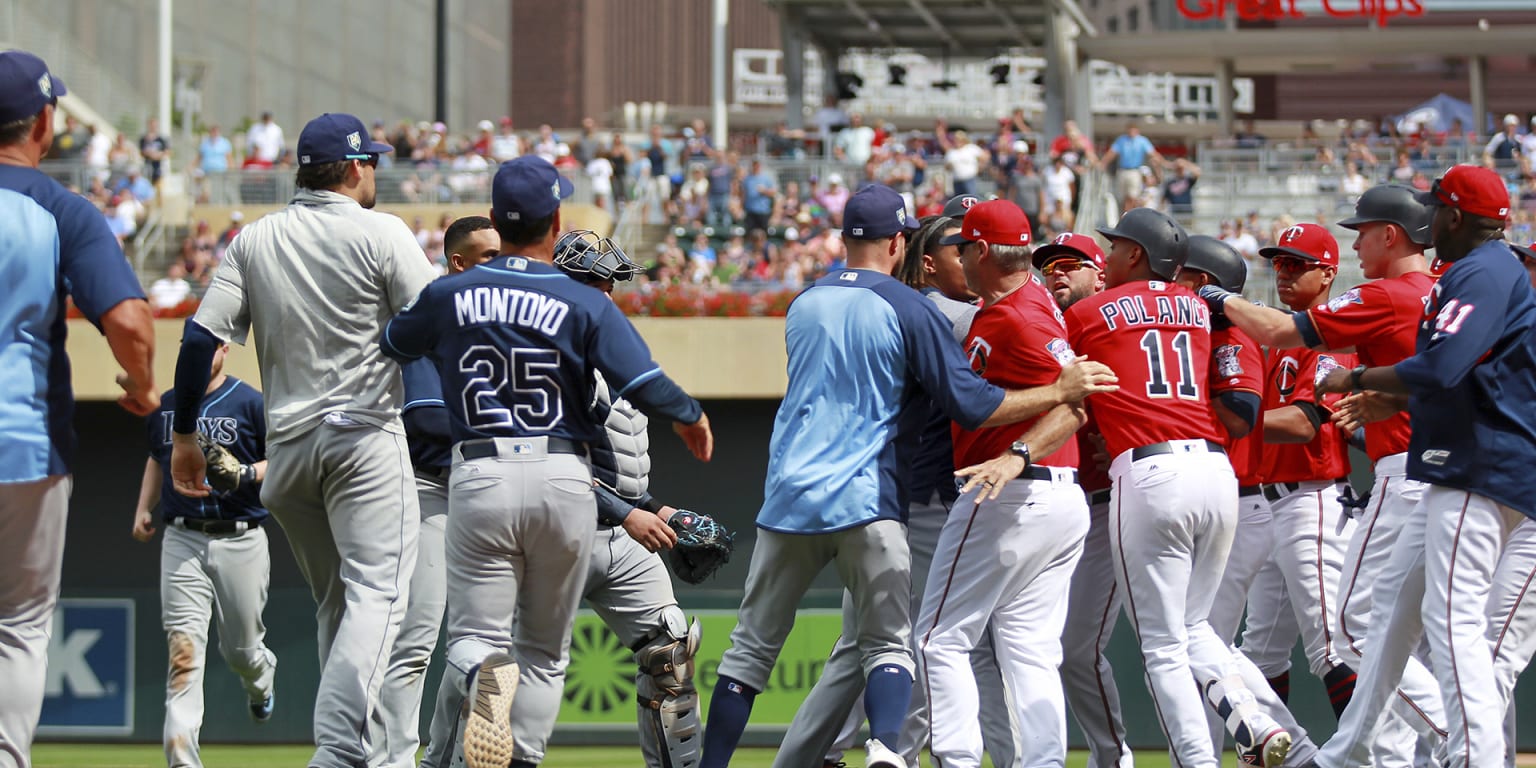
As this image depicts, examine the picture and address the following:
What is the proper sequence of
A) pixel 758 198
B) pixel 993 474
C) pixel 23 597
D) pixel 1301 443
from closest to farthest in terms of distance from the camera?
pixel 23 597 < pixel 993 474 < pixel 1301 443 < pixel 758 198

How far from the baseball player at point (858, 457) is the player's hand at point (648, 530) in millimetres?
338

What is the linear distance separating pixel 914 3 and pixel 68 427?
24697mm

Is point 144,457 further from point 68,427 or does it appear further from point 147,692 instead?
point 68,427

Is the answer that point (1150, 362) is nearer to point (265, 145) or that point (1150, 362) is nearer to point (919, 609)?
point (919, 609)

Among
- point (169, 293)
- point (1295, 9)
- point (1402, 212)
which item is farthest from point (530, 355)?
point (1295, 9)

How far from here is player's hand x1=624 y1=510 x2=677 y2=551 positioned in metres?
6.00

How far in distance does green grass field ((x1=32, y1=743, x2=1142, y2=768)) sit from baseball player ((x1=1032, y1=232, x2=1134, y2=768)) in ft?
7.98

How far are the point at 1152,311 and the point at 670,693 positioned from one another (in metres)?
2.32

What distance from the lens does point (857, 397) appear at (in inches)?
233

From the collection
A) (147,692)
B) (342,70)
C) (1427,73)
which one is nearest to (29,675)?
(147,692)

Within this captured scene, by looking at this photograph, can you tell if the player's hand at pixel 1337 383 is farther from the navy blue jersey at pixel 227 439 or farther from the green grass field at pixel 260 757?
the navy blue jersey at pixel 227 439

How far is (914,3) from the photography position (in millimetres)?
28281

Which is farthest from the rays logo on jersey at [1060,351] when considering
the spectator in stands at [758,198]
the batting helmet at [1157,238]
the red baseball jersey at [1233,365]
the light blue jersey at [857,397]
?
the spectator in stands at [758,198]

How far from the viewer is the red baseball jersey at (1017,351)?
5.93 m
